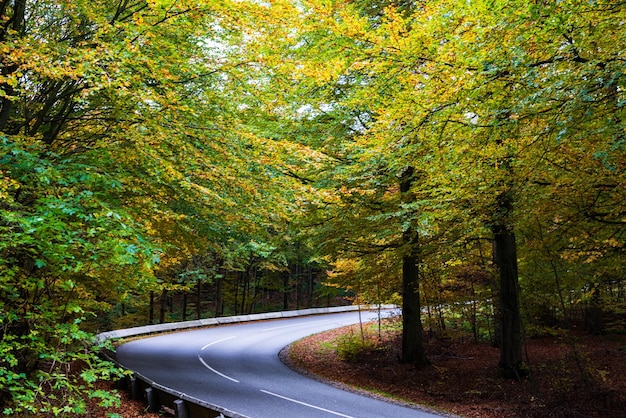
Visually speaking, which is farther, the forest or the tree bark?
the tree bark

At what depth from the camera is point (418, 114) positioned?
623 cm

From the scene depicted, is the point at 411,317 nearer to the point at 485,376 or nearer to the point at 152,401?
the point at 485,376

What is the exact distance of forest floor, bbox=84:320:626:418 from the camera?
8.93m

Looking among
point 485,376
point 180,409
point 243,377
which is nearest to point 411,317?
point 485,376

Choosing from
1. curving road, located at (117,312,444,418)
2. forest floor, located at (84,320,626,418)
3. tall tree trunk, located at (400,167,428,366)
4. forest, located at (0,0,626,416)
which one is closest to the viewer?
forest, located at (0,0,626,416)

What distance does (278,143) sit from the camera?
823 centimetres

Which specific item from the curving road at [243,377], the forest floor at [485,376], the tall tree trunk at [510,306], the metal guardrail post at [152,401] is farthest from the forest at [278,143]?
the curving road at [243,377]

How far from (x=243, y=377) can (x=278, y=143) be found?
809 centimetres

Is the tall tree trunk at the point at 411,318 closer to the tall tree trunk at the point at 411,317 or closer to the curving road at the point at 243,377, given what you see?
the tall tree trunk at the point at 411,317

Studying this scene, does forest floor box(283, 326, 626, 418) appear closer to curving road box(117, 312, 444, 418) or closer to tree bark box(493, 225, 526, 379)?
tree bark box(493, 225, 526, 379)

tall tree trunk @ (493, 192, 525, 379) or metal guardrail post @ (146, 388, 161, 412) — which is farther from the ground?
tall tree trunk @ (493, 192, 525, 379)

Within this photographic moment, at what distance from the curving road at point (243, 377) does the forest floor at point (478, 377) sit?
1.04 meters

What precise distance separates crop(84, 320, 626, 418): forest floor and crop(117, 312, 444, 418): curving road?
3.43ft

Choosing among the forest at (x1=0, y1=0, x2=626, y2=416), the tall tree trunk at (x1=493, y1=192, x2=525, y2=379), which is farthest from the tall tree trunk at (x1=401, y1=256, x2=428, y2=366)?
the tall tree trunk at (x1=493, y1=192, x2=525, y2=379)
